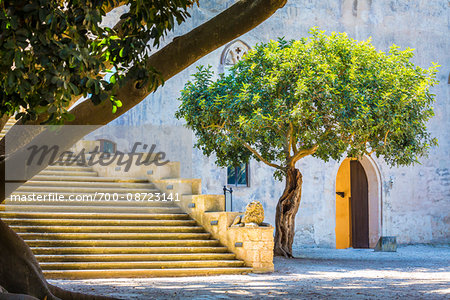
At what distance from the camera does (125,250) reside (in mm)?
12664

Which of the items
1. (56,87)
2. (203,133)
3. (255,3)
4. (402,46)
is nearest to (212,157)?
(203,133)

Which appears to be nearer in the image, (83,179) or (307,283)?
(307,283)

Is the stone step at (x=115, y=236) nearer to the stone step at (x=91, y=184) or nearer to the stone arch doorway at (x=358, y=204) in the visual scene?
the stone step at (x=91, y=184)

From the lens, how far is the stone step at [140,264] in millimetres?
11665

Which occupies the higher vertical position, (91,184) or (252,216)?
(91,184)

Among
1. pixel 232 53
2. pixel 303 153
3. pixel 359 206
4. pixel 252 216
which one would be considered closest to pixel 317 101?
pixel 303 153

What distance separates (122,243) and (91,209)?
150 cm

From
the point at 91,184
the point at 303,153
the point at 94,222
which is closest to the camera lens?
the point at 94,222

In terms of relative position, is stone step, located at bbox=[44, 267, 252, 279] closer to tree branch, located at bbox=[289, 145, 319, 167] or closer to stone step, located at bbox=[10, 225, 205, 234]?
stone step, located at bbox=[10, 225, 205, 234]

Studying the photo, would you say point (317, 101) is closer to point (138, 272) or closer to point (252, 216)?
point (252, 216)

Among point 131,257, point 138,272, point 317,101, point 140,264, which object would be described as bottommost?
point 138,272

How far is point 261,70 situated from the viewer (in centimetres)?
1675

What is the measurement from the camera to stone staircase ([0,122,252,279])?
12.0 metres

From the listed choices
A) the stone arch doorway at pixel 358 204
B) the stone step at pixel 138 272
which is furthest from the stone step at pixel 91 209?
the stone arch doorway at pixel 358 204
